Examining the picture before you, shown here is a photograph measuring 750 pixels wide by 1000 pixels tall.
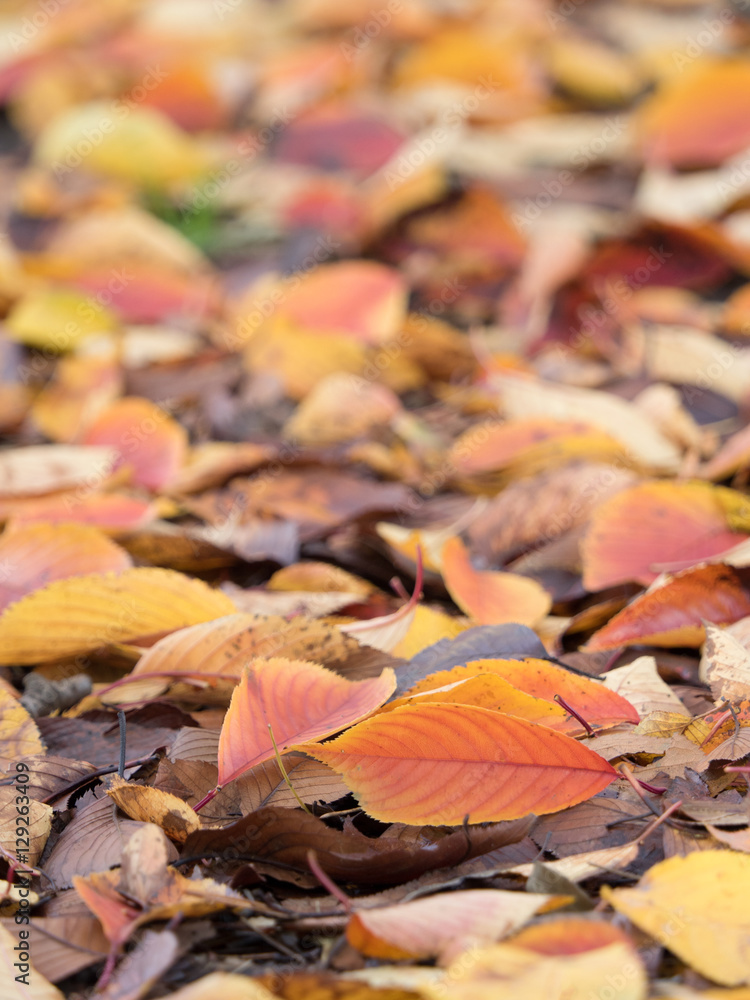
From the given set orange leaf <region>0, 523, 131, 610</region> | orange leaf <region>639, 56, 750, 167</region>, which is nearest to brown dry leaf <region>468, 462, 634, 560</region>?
orange leaf <region>0, 523, 131, 610</region>

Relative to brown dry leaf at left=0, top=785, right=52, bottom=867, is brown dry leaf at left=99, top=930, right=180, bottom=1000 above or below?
above

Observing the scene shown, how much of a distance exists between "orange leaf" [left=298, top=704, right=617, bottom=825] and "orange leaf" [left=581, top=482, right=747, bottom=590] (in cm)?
32

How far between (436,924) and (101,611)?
1.53ft

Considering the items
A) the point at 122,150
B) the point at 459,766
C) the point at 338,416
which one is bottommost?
the point at 338,416

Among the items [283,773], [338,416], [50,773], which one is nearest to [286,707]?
[283,773]

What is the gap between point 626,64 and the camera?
9.09 ft

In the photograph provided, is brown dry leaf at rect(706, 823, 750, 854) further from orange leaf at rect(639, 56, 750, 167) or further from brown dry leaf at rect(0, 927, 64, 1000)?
orange leaf at rect(639, 56, 750, 167)

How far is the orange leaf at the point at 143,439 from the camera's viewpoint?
1372mm

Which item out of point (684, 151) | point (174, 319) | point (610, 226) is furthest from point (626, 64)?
point (174, 319)

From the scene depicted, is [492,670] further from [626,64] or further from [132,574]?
[626,64]

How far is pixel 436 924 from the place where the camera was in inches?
23.7

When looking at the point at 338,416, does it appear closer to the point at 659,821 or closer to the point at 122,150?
the point at 659,821

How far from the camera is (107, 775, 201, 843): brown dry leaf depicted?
724mm

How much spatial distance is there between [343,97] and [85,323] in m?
1.21
